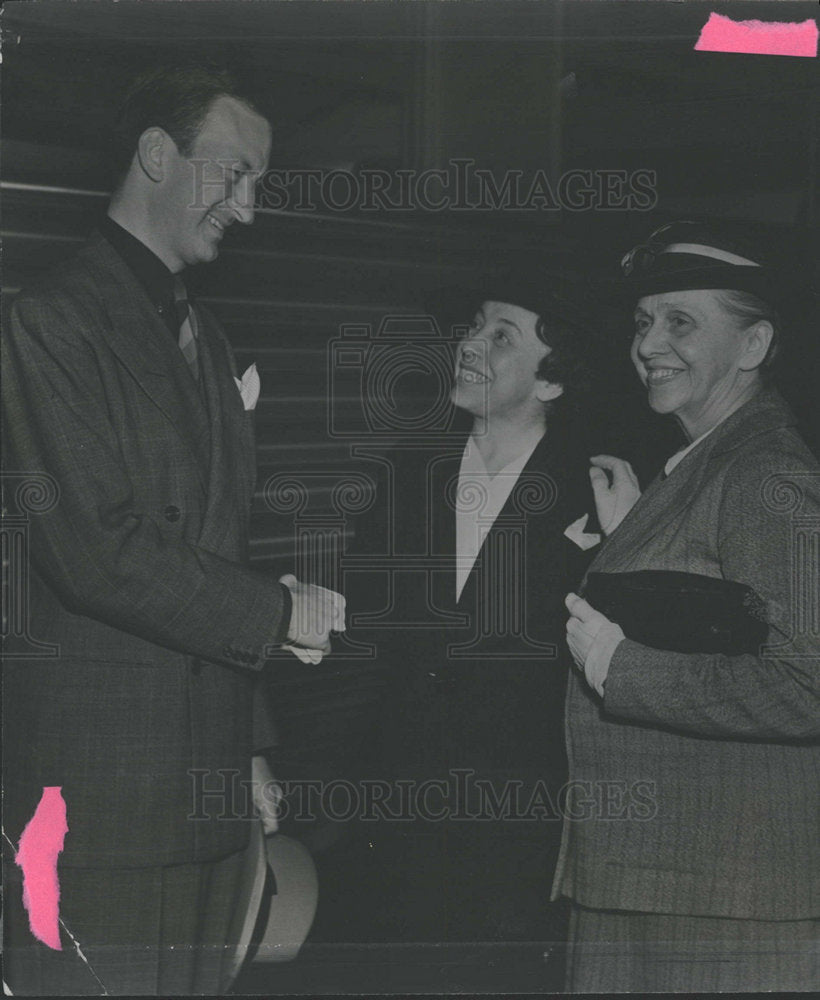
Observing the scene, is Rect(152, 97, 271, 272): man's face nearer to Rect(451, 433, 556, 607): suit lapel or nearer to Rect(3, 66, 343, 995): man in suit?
Rect(3, 66, 343, 995): man in suit

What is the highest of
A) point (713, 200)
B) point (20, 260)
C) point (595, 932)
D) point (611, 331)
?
point (713, 200)

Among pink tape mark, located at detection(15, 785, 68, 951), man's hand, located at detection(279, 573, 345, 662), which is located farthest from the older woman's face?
pink tape mark, located at detection(15, 785, 68, 951)

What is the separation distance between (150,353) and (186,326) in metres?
0.18

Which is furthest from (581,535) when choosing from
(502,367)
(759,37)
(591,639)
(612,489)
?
(759,37)

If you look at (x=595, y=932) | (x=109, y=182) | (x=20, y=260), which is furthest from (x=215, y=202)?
(x=595, y=932)

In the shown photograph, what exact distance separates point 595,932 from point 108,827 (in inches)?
55.7

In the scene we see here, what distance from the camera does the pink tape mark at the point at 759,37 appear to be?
10.8 feet

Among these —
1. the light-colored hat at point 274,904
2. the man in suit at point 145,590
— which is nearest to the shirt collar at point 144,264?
the man in suit at point 145,590

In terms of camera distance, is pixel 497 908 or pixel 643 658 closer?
pixel 643 658

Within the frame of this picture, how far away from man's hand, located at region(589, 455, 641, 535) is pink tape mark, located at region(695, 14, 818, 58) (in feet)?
4.23

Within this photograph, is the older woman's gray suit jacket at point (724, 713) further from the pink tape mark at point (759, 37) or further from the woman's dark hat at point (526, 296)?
the pink tape mark at point (759, 37)

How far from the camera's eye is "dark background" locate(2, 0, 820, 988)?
3.22 m

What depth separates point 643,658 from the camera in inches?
118

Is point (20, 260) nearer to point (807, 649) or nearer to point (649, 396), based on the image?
point (649, 396)
